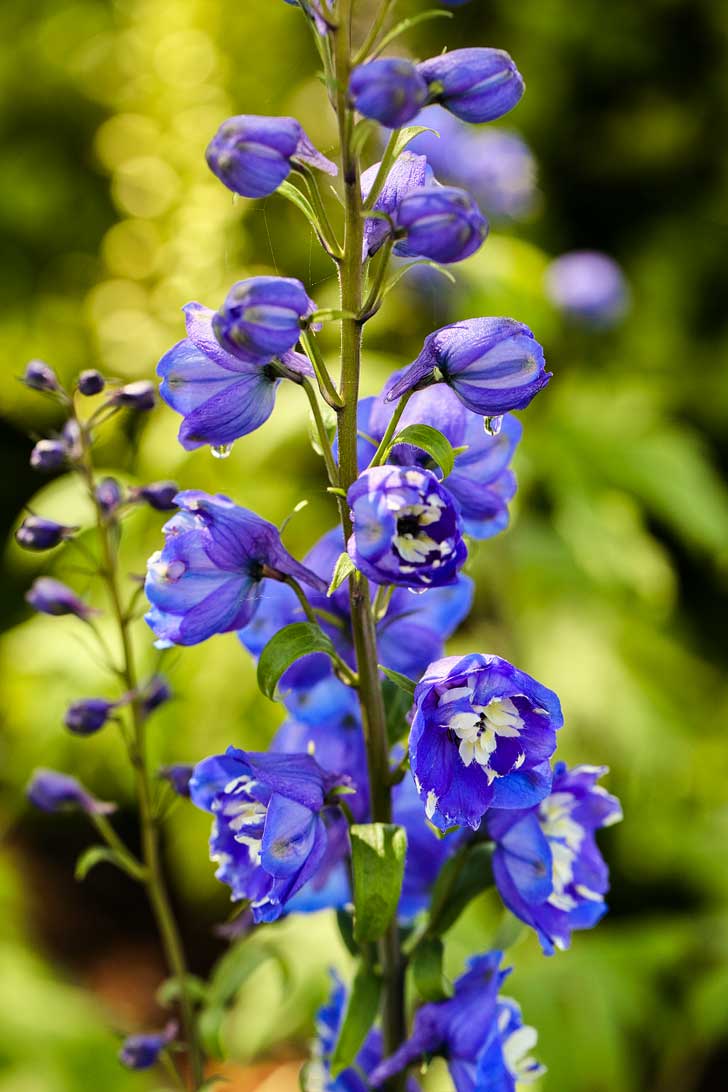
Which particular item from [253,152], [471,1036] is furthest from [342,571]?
[471,1036]

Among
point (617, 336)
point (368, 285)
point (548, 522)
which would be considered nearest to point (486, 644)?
point (548, 522)

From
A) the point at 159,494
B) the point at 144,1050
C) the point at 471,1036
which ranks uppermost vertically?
the point at 159,494

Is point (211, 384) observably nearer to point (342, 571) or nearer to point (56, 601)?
point (342, 571)

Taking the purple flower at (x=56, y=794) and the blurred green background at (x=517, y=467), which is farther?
the blurred green background at (x=517, y=467)

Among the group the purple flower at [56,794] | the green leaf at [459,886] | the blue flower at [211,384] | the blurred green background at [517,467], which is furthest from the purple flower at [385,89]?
the blurred green background at [517,467]

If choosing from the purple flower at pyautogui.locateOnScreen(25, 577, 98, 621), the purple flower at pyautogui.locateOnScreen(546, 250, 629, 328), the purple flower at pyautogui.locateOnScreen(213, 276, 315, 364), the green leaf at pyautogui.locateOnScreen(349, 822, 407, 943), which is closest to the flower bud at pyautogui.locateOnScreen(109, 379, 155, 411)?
the purple flower at pyautogui.locateOnScreen(25, 577, 98, 621)

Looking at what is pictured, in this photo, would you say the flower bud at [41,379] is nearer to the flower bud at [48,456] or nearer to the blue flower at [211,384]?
the flower bud at [48,456]

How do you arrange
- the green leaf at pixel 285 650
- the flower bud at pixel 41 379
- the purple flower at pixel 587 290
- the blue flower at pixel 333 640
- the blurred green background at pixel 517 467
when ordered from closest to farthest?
the green leaf at pixel 285 650, the blue flower at pixel 333 640, the flower bud at pixel 41 379, the blurred green background at pixel 517 467, the purple flower at pixel 587 290
